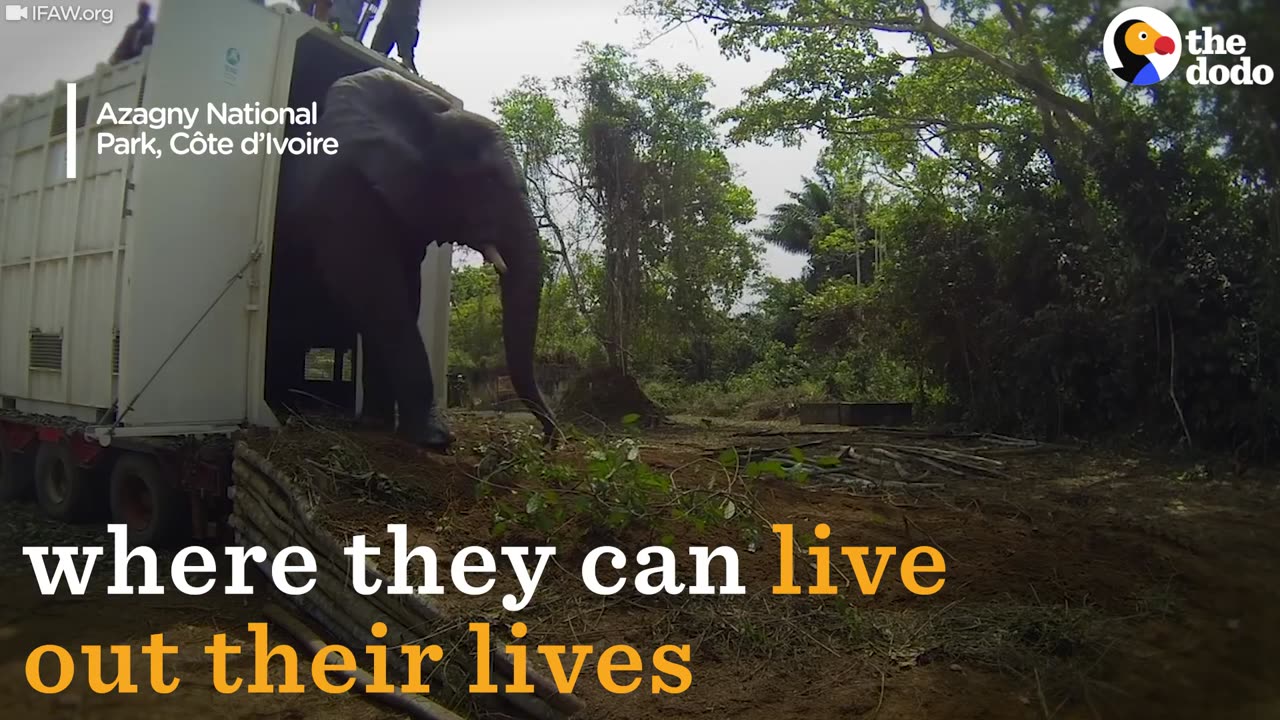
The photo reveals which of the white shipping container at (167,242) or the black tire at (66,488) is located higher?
the white shipping container at (167,242)

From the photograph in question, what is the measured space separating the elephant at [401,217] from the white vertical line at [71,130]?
4.55 feet

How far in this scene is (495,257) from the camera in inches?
242

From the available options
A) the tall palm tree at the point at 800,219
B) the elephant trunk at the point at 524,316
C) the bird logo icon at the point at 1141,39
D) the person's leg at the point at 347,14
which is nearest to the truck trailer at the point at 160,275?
the person's leg at the point at 347,14

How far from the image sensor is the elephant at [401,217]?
5879mm

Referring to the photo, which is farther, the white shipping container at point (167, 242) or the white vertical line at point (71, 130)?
the white vertical line at point (71, 130)

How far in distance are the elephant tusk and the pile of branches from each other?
203 centimetres

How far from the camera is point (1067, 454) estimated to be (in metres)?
9.62

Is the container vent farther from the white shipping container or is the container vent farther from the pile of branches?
the pile of branches

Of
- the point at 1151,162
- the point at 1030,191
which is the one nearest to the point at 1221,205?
the point at 1151,162

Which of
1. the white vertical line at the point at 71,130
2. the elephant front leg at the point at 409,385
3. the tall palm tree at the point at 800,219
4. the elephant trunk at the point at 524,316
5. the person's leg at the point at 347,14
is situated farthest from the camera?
the tall palm tree at the point at 800,219

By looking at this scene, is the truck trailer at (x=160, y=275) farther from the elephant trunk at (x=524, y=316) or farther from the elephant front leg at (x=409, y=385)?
the elephant trunk at (x=524, y=316)

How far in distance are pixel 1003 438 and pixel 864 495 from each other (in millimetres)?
5247

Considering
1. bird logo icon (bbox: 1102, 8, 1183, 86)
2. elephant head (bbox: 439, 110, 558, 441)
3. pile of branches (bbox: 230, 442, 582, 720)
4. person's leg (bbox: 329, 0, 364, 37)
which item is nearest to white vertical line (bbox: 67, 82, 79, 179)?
person's leg (bbox: 329, 0, 364, 37)

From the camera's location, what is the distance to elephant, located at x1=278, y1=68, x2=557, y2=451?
5.88 meters
